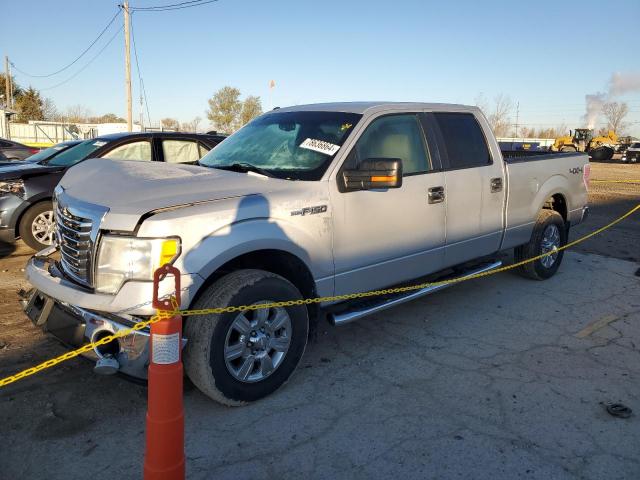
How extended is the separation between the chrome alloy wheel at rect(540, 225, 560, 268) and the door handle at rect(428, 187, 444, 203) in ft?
7.06

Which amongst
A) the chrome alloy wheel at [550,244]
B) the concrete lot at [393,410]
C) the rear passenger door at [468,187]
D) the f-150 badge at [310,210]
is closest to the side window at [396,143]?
the rear passenger door at [468,187]

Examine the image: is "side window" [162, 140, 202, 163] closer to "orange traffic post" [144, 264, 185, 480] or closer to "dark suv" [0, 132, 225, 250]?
"dark suv" [0, 132, 225, 250]

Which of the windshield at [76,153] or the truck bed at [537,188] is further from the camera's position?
the windshield at [76,153]

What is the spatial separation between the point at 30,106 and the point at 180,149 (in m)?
58.8

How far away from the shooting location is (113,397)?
3402mm

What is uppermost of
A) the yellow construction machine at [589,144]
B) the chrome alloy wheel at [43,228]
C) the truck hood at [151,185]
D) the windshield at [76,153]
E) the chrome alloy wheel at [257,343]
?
the yellow construction machine at [589,144]

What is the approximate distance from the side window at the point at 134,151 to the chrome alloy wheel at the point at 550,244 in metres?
5.23

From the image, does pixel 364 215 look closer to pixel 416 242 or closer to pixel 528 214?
pixel 416 242

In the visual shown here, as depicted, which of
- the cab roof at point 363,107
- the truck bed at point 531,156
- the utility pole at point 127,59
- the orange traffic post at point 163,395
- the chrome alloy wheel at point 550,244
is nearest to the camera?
the orange traffic post at point 163,395

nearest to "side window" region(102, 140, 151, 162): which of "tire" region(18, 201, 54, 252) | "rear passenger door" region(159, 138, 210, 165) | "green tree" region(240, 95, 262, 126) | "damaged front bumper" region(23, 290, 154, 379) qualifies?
"rear passenger door" region(159, 138, 210, 165)

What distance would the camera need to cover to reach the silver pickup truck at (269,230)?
2.93 metres

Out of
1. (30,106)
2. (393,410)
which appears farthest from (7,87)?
(393,410)

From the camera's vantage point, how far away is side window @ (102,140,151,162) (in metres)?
7.12

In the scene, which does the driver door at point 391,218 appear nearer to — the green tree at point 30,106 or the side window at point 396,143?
the side window at point 396,143
